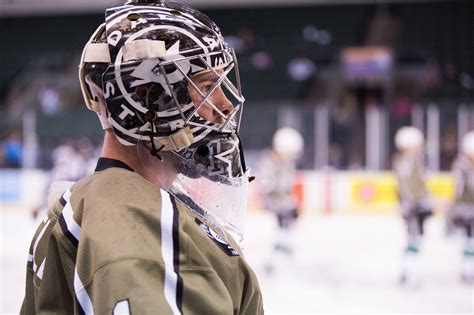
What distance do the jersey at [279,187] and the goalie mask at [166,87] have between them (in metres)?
5.80

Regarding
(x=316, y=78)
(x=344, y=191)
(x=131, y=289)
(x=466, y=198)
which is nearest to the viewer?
(x=131, y=289)

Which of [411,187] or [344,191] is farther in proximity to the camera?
[344,191]

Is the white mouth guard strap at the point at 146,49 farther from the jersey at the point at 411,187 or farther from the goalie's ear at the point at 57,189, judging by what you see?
the jersey at the point at 411,187

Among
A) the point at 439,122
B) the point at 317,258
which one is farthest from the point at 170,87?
the point at 439,122

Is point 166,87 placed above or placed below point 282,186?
above

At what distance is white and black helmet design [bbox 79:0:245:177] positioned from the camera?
3.31 feet

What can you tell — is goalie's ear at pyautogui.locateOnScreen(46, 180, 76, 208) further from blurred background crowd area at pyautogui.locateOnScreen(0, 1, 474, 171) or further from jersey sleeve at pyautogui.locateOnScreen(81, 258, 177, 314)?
blurred background crowd area at pyautogui.locateOnScreen(0, 1, 474, 171)

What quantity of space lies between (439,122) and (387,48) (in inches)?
135

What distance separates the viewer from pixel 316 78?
1333 cm

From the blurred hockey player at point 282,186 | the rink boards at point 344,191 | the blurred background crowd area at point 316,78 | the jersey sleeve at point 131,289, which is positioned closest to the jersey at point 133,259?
the jersey sleeve at point 131,289

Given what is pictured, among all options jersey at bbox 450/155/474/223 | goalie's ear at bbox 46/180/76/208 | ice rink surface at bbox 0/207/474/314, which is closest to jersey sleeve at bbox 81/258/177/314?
goalie's ear at bbox 46/180/76/208

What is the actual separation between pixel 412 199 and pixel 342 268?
35.6 inches

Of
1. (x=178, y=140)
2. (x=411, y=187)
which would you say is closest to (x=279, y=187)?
(x=411, y=187)

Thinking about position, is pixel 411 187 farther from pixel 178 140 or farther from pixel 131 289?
pixel 131 289
